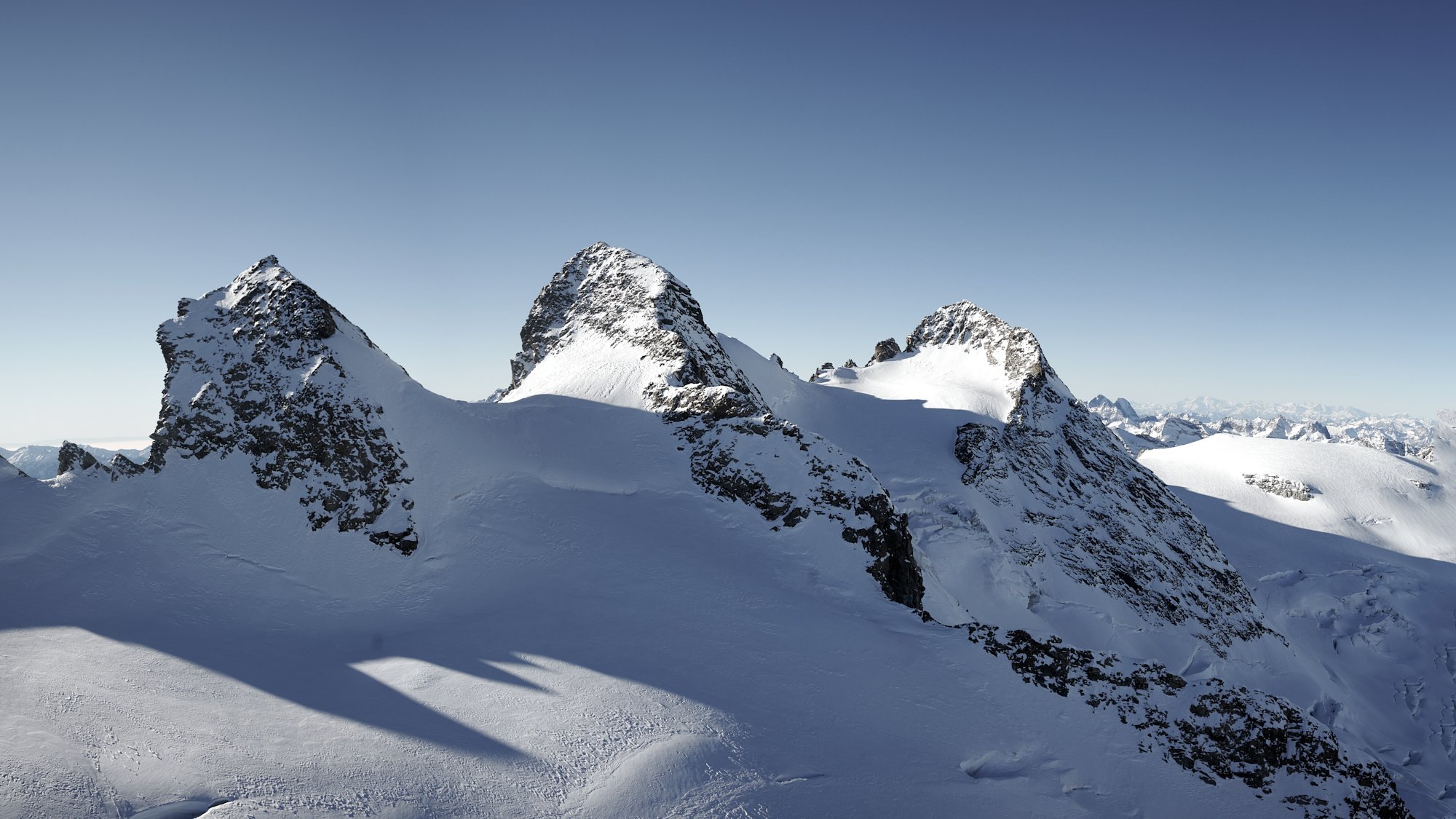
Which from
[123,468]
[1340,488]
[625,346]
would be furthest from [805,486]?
[1340,488]

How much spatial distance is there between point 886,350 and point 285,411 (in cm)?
7124

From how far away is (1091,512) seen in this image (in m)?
57.5

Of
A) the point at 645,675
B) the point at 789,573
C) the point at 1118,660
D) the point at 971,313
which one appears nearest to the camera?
the point at 645,675

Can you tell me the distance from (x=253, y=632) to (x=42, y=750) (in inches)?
354

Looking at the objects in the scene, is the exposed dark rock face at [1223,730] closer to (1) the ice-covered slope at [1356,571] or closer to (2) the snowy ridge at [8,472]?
(1) the ice-covered slope at [1356,571]

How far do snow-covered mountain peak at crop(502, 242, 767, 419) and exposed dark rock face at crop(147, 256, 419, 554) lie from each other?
573 inches

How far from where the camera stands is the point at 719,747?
19750 millimetres

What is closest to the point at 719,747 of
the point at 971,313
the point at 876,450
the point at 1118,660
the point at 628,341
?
the point at 1118,660

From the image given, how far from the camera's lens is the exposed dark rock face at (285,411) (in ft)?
120

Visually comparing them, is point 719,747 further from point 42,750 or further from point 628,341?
point 628,341

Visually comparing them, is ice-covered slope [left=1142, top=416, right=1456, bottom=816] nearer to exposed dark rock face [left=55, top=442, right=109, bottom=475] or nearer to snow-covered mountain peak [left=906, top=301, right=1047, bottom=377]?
snow-covered mountain peak [left=906, top=301, right=1047, bottom=377]

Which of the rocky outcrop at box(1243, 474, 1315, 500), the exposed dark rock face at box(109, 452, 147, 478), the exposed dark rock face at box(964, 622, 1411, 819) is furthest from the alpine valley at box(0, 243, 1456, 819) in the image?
the rocky outcrop at box(1243, 474, 1315, 500)

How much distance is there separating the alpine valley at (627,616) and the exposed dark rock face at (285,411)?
194 millimetres

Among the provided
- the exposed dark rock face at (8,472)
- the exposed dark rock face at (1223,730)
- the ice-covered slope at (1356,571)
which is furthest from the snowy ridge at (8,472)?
the ice-covered slope at (1356,571)
